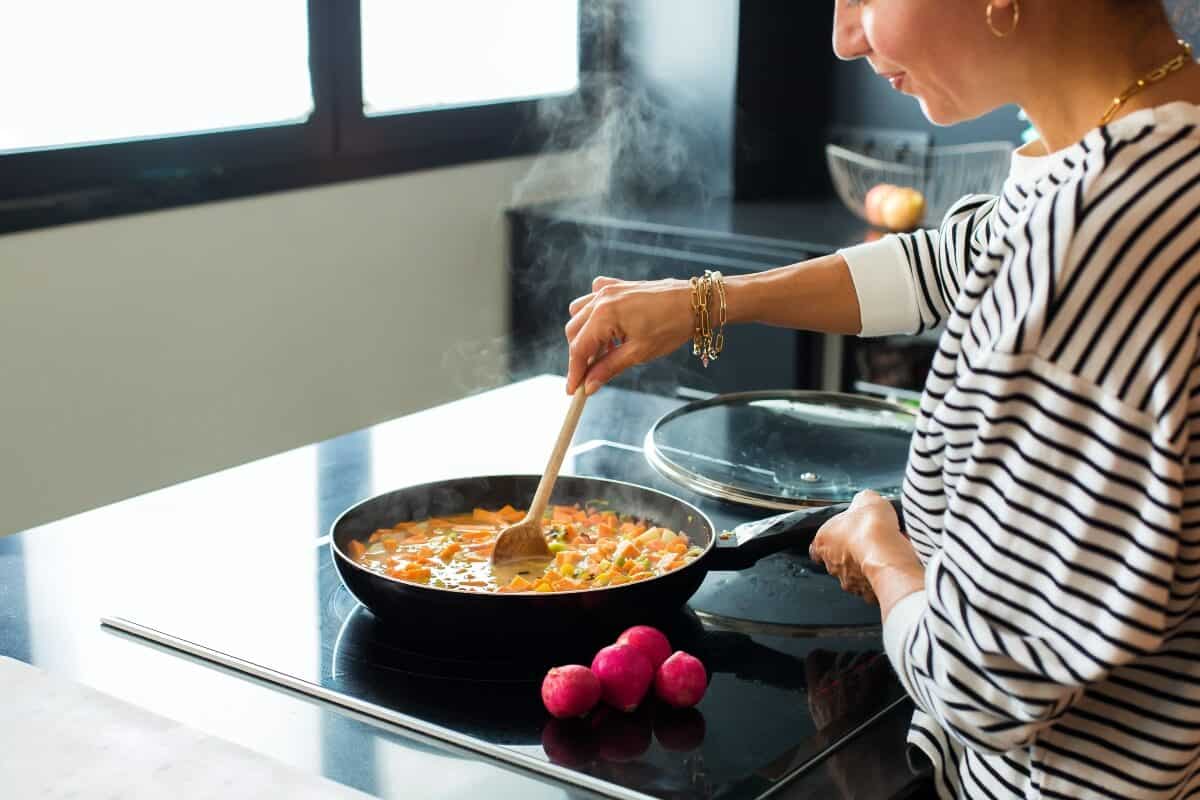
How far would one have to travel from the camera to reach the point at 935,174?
3.47 meters

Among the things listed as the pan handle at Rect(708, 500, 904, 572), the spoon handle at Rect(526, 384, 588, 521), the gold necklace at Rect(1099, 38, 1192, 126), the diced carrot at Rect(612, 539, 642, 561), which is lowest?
the diced carrot at Rect(612, 539, 642, 561)

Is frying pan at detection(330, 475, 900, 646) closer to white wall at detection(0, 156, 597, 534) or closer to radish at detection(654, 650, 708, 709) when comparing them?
radish at detection(654, 650, 708, 709)

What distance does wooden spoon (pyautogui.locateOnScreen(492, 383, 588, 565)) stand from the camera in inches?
55.8

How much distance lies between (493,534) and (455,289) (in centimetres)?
215

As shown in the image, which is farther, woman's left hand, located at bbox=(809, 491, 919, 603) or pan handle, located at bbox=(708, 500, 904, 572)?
pan handle, located at bbox=(708, 500, 904, 572)

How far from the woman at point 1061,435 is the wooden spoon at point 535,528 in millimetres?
385

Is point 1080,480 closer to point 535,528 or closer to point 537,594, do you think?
point 537,594

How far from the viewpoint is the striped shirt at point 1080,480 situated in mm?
870

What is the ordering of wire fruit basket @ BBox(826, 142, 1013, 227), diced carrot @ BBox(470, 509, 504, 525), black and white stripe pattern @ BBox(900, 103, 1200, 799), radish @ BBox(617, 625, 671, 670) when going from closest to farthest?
black and white stripe pattern @ BBox(900, 103, 1200, 799), radish @ BBox(617, 625, 671, 670), diced carrot @ BBox(470, 509, 504, 525), wire fruit basket @ BBox(826, 142, 1013, 227)

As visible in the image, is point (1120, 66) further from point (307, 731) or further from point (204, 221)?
point (204, 221)

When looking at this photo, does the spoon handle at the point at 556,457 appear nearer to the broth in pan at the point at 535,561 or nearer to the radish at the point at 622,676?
the broth in pan at the point at 535,561

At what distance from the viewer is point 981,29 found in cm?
100

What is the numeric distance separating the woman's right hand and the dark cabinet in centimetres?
171

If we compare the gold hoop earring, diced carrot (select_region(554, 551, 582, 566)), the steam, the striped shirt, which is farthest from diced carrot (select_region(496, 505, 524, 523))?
the steam
